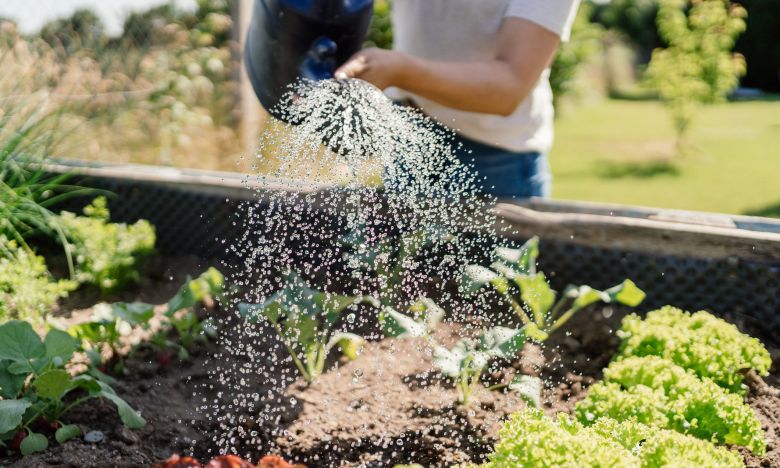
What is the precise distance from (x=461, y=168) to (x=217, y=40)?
173 inches

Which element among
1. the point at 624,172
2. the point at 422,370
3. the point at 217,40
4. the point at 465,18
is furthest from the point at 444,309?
the point at 624,172

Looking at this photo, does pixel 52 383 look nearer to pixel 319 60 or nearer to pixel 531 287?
pixel 319 60

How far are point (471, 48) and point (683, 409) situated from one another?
1.09 m

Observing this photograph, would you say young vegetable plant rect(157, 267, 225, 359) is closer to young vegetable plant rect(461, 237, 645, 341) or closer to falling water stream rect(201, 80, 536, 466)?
falling water stream rect(201, 80, 536, 466)

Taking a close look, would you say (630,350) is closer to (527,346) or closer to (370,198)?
(527,346)

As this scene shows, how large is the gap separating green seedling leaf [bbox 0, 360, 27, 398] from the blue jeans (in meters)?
1.22

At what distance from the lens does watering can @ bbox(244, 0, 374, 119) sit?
1678 mm

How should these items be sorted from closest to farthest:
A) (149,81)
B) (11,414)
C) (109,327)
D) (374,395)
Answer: (11,414) < (374,395) < (109,327) < (149,81)

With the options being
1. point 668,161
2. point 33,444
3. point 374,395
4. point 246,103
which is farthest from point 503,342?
point 668,161

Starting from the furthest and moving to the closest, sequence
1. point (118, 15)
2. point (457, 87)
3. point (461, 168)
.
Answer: point (118, 15), point (461, 168), point (457, 87)

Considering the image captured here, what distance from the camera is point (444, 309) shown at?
6.66 ft

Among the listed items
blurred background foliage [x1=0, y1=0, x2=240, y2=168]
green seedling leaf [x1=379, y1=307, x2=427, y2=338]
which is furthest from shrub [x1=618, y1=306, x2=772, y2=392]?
Result: blurred background foliage [x1=0, y1=0, x2=240, y2=168]

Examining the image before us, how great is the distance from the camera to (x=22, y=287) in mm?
2008

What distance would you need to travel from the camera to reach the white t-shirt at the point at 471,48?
2014 millimetres
